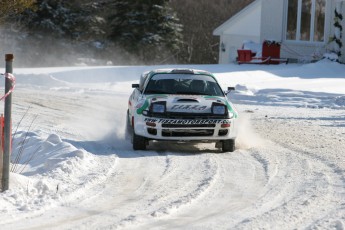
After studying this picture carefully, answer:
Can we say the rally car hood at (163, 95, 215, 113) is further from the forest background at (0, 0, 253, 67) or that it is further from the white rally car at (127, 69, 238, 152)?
the forest background at (0, 0, 253, 67)

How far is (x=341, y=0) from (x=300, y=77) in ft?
15.2

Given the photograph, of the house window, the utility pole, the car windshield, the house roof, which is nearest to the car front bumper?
the car windshield

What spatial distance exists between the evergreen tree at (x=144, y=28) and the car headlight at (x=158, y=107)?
114 feet

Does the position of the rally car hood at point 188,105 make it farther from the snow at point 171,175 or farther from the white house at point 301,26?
the white house at point 301,26

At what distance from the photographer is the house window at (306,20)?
102 feet

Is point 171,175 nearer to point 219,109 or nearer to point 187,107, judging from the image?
point 187,107

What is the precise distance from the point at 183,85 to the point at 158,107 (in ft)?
3.90

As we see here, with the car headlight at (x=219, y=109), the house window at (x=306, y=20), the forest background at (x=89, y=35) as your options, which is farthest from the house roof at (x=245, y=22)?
the car headlight at (x=219, y=109)

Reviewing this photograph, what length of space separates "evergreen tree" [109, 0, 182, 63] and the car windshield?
109ft

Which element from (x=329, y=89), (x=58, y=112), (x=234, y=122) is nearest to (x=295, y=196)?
(x=234, y=122)

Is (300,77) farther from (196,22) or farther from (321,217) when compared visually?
(196,22)

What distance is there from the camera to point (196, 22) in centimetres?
6500

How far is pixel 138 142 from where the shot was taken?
37.4ft

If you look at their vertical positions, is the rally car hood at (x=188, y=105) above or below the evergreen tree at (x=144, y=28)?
below
